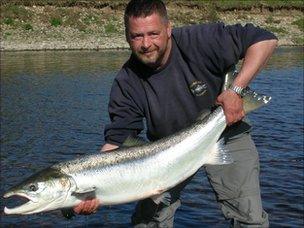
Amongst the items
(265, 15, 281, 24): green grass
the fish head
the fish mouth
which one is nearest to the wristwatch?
the fish head

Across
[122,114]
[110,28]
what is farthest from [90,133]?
[110,28]

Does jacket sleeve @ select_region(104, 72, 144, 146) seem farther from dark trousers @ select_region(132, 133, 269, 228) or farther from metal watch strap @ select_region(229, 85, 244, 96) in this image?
metal watch strap @ select_region(229, 85, 244, 96)

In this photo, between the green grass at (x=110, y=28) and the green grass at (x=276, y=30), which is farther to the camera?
the green grass at (x=276, y=30)

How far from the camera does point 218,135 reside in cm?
693

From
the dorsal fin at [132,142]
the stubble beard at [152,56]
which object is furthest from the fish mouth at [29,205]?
the stubble beard at [152,56]

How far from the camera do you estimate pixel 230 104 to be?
672 cm

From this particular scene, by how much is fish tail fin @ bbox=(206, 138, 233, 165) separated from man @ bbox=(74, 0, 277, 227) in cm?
28

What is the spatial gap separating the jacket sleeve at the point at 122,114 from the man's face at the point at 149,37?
56cm

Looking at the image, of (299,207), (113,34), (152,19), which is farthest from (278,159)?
(113,34)

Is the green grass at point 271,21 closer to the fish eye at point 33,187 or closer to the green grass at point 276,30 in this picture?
the green grass at point 276,30

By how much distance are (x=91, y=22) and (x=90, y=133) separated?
145 feet

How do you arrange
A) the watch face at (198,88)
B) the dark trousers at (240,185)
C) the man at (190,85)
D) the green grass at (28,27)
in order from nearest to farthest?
1. the man at (190,85)
2. the watch face at (198,88)
3. the dark trousers at (240,185)
4. the green grass at (28,27)

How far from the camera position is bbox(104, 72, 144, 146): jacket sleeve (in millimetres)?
7211

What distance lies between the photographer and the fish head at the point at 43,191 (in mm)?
5934
